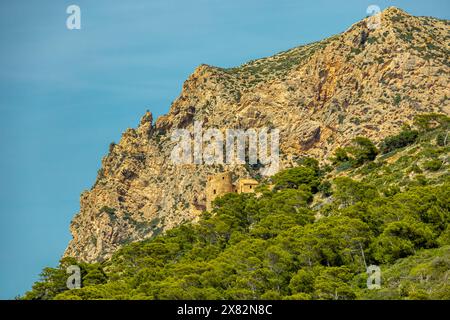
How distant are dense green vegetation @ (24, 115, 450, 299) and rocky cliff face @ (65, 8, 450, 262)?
17.9 m

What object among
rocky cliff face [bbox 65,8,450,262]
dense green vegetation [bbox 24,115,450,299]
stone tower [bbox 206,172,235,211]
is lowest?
dense green vegetation [bbox 24,115,450,299]

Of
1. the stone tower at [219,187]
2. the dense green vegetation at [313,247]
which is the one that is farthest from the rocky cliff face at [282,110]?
the dense green vegetation at [313,247]

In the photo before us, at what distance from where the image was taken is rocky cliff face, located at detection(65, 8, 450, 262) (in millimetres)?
109375

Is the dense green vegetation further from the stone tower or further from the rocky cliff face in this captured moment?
the rocky cliff face

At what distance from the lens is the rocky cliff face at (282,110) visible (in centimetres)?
10938

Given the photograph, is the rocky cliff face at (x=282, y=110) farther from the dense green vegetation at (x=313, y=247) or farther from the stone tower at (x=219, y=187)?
the dense green vegetation at (x=313, y=247)

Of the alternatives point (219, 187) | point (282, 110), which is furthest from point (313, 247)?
point (282, 110)

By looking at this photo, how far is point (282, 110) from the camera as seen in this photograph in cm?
11681

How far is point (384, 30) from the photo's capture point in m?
114

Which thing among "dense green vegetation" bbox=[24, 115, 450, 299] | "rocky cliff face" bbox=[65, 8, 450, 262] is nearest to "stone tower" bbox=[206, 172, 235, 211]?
"dense green vegetation" bbox=[24, 115, 450, 299]

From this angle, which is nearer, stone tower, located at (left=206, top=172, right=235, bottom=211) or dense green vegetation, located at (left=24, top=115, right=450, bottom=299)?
dense green vegetation, located at (left=24, top=115, right=450, bottom=299)
